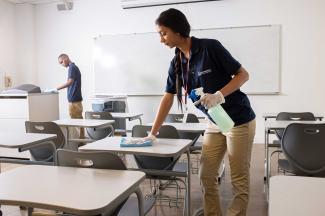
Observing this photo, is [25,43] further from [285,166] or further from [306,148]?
[306,148]

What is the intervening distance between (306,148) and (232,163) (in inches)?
31.9

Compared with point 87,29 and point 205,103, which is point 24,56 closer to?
point 87,29

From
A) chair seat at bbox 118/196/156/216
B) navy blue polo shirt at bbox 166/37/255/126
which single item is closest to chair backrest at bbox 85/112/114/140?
chair seat at bbox 118/196/156/216

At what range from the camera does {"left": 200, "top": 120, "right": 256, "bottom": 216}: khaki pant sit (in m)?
1.86

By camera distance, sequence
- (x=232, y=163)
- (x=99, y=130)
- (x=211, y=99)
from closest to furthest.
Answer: (x=211, y=99) → (x=232, y=163) → (x=99, y=130)

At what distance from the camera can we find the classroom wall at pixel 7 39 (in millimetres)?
6461

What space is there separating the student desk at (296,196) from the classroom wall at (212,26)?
4.56 meters

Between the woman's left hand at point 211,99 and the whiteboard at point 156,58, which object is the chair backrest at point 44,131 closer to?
the woman's left hand at point 211,99

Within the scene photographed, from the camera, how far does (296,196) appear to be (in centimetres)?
104

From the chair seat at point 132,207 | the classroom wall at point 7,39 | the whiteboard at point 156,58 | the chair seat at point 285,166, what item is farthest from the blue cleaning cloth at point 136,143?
the classroom wall at point 7,39

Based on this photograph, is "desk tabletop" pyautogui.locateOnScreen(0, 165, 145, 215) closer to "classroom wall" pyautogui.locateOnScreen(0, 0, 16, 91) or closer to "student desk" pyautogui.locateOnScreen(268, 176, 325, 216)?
"student desk" pyautogui.locateOnScreen(268, 176, 325, 216)

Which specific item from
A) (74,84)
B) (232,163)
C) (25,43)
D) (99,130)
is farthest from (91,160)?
(25,43)

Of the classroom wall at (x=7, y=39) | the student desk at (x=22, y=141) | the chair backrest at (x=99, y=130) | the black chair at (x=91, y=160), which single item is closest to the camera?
the black chair at (x=91, y=160)

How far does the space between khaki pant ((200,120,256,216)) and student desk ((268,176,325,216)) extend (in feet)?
2.07
